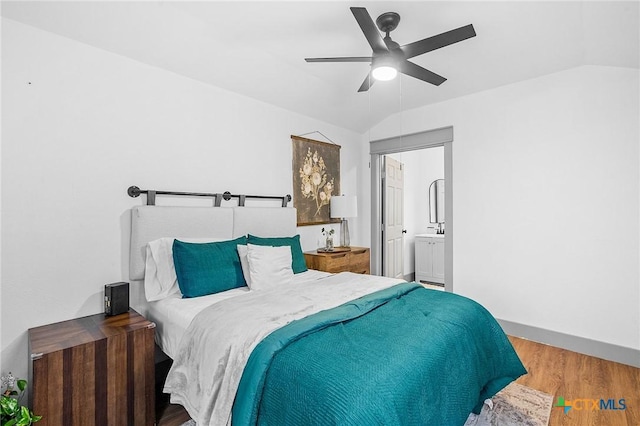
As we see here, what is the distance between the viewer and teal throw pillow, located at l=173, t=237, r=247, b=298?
2.29m

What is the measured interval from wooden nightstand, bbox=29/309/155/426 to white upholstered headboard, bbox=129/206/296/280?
588 mm

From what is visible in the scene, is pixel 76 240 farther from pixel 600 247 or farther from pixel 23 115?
pixel 600 247

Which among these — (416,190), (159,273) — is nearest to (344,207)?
(159,273)

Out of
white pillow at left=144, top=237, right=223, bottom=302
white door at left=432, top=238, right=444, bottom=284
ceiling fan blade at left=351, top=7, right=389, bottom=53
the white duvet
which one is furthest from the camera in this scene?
white door at left=432, top=238, right=444, bottom=284

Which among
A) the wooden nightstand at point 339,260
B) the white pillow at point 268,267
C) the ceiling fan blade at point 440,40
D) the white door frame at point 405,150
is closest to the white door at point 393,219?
the white door frame at point 405,150

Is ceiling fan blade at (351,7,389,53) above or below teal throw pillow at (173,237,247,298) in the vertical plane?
above

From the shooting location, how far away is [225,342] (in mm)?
1582

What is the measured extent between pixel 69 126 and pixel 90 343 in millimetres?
1448

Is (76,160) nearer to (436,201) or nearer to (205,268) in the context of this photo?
(205,268)

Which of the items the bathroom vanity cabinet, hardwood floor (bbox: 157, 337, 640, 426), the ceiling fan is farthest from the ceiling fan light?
the bathroom vanity cabinet

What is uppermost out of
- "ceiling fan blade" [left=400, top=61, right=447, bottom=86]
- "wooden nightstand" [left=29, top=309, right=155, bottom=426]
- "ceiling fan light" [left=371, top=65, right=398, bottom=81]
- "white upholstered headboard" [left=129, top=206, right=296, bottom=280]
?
"ceiling fan blade" [left=400, top=61, right=447, bottom=86]

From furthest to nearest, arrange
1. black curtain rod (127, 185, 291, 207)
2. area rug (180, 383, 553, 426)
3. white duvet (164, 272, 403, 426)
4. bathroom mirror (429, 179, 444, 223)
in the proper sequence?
bathroom mirror (429, 179, 444, 223) < black curtain rod (127, 185, 291, 207) < area rug (180, 383, 553, 426) < white duvet (164, 272, 403, 426)

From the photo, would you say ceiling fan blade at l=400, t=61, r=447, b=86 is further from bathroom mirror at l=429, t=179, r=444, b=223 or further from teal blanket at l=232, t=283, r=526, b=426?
bathroom mirror at l=429, t=179, r=444, b=223

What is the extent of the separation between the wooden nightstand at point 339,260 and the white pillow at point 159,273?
1.55 m
